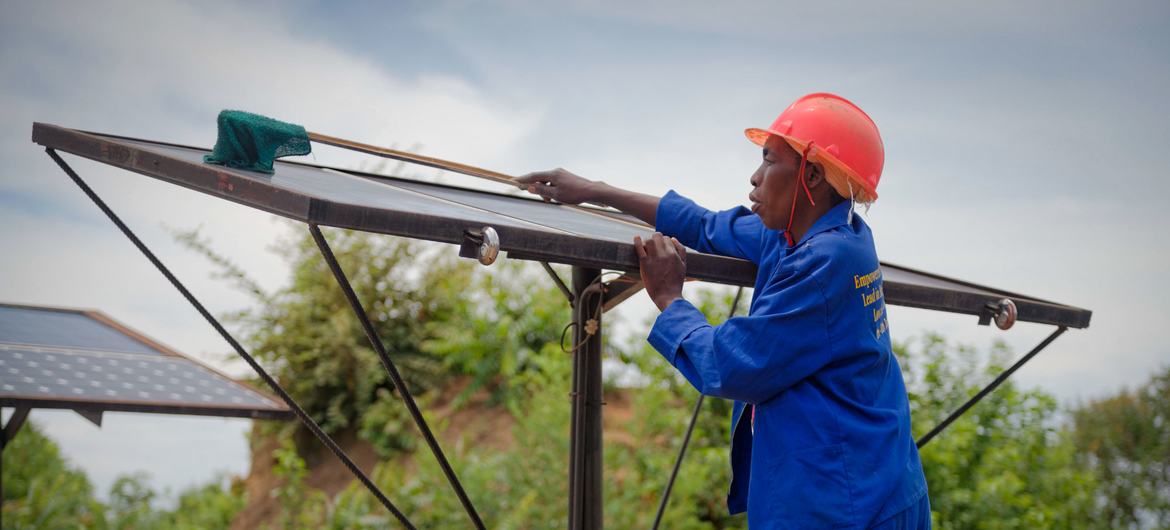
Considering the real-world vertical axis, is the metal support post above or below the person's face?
below

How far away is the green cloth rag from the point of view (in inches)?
86.6

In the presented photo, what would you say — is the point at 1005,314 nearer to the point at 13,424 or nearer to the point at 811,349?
the point at 811,349

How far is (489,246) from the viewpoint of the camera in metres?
1.79

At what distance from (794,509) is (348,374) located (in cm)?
614

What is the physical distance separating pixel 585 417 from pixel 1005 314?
44.2 inches

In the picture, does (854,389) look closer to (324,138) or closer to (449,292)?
(324,138)

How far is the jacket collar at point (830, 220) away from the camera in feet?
7.09

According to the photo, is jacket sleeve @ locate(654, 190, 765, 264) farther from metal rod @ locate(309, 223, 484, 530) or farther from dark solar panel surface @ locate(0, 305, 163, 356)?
dark solar panel surface @ locate(0, 305, 163, 356)

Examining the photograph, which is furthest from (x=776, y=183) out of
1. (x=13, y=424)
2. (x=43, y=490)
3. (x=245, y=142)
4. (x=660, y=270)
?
(x=43, y=490)

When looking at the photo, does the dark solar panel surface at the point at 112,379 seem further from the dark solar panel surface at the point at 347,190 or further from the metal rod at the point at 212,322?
the dark solar panel surface at the point at 347,190

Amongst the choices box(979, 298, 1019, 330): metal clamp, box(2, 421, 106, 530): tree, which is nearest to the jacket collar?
box(979, 298, 1019, 330): metal clamp

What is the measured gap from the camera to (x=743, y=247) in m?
2.53

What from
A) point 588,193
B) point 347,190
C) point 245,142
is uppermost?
point 588,193

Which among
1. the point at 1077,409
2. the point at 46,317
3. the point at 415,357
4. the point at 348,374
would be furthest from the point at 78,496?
the point at 1077,409
